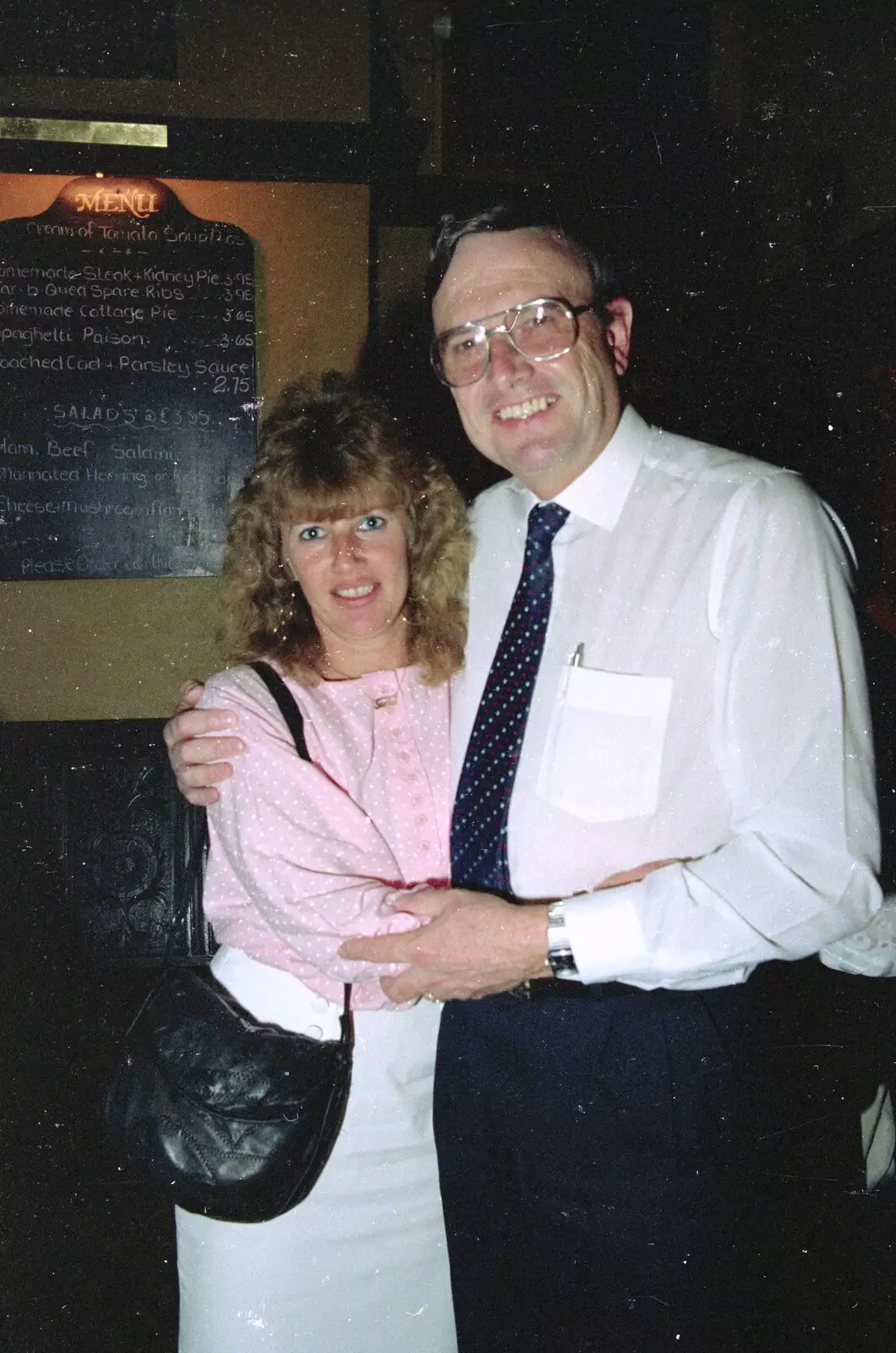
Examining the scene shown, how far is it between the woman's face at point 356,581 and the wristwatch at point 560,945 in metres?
0.60

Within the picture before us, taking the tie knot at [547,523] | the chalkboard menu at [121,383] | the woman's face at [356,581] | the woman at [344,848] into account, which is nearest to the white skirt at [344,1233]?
the woman at [344,848]

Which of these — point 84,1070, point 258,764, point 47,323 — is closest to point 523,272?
point 258,764

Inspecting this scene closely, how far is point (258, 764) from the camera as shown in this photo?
57.4 inches

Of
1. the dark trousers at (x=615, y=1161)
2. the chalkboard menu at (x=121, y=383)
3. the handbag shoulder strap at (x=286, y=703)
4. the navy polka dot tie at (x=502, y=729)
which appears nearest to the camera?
the dark trousers at (x=615, y=1161)

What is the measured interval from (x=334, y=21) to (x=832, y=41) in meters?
1.64

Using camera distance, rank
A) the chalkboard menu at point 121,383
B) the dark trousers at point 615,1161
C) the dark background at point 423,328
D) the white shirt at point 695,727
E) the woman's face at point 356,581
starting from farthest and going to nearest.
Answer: the chalkboard menu at point 121,383 → the dark background at point 423,328 → the woman's face at point 356,581 → the dark trousers at point 615,1161 → the white shirt at point 695,727

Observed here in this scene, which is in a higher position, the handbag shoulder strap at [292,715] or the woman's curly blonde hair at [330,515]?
the woman's curly blonde hair at [330,515]

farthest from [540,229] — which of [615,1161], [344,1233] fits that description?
[344,1233]

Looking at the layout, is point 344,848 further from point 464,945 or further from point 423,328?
point 423,328

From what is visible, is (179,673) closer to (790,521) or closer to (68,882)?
(68,882)

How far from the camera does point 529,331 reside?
1454 millimetres

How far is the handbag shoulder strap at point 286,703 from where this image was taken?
1.51 meters

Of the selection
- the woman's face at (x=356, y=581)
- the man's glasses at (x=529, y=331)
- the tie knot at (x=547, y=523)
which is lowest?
the woman's face at (x=356, y=581)

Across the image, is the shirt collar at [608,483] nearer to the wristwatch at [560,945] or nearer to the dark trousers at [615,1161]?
the wristwatch at [560,945]
